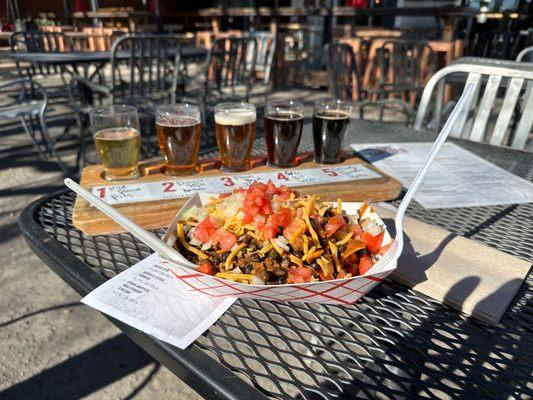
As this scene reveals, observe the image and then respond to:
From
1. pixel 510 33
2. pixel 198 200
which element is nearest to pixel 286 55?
pixel 510 33

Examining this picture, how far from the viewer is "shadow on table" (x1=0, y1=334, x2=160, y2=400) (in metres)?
1.57

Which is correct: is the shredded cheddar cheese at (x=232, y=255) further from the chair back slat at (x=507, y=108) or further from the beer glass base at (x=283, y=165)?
the chair back slat at (x=507, y=108)

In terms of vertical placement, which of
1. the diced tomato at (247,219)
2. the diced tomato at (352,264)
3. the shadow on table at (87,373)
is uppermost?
the diced tomato at (247,219)

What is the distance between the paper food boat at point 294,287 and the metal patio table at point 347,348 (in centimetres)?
4

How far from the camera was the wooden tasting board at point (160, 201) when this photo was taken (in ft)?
2.82

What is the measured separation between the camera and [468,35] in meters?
6.91

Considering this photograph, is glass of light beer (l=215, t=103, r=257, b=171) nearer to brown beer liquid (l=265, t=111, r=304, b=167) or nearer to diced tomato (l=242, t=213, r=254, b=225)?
brown beer liquid (l=265, t=111, r=304, b=167)

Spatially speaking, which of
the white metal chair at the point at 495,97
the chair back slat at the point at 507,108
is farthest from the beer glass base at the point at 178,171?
the chair back slat at the point at 507,108

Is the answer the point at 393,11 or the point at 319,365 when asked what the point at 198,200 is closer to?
the point at 319,365

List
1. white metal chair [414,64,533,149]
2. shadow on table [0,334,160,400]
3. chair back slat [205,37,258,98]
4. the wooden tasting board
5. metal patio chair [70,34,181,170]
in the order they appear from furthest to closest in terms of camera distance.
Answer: chair back slat [205,37,258,98] < metal patio chair [70,34,181,170] < white metal chair [414,64,533,149] < shadow on table [0,334,160,400] < the wooden tasting board

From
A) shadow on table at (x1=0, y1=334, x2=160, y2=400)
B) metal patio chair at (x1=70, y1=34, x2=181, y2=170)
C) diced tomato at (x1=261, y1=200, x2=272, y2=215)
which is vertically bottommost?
shadow on table at (x1=0, y1=334, x2=160, y2=400)

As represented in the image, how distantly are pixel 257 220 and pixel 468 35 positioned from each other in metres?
7.73

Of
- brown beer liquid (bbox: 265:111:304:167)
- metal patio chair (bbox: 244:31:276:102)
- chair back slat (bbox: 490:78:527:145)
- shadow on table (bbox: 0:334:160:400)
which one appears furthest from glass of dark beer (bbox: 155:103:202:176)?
metal patio chair (bbox: 244:31:276:102)

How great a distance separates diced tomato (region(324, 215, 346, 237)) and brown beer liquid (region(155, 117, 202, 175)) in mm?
532
